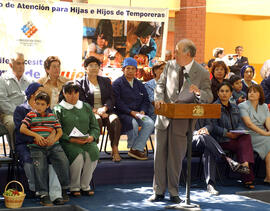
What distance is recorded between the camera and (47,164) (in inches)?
256

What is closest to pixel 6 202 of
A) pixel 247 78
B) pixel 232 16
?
pixel 247 78

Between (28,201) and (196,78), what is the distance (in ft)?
7.95

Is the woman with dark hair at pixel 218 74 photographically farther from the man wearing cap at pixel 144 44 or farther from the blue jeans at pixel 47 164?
the blue jeans at pixel 47 164

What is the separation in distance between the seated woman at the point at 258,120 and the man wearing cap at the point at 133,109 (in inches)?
54.5

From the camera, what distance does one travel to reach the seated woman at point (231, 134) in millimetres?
7570

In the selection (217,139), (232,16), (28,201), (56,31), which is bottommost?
(28,201)

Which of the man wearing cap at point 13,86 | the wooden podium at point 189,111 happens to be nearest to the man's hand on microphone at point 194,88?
the wooden podium at point 189,111

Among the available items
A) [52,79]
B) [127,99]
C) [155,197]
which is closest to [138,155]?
[127,99]

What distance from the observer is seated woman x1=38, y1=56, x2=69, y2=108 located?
7.64m

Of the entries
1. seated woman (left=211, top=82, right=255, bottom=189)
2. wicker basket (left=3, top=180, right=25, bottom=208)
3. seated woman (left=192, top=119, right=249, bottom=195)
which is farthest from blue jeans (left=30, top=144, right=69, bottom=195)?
seated woman (left=211, top=82, right=255, bottom=189)

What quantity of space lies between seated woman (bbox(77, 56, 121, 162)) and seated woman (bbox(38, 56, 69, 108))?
0.30 metres

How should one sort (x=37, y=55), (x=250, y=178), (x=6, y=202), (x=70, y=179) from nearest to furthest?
(x=6, y=202), (x=70, y=179), (x=250, y=178), (x=37, y=55)

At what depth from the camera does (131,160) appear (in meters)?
7.83

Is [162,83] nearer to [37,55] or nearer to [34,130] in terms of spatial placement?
[34,130]
